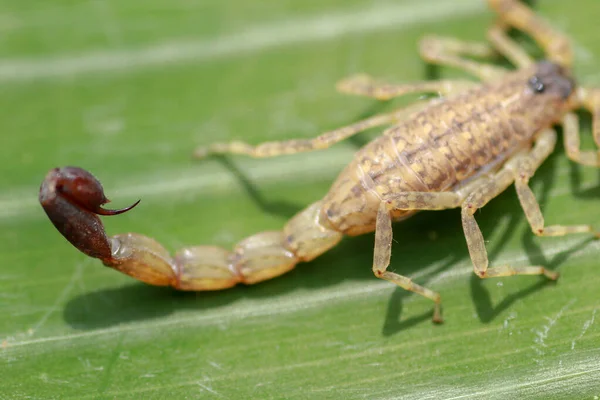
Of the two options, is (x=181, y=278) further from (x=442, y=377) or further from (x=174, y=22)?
(x=174, y=22)

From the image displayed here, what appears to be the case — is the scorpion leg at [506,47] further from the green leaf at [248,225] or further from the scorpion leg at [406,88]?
the scorpion leg at [406,88]

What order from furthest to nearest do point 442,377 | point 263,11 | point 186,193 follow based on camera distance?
point 263,11 < point 186,193 < point 442,377

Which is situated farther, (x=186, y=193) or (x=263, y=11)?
(x=263, y=11)

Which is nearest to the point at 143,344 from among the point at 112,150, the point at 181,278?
the point at 181,278

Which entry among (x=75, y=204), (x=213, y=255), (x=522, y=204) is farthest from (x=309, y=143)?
(x=75, y=204)

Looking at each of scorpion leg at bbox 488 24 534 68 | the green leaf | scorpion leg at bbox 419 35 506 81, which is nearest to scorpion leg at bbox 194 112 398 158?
the green leaf

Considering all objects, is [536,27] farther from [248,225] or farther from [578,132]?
[248,225]

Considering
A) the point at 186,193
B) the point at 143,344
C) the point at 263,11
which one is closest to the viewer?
the point at 143,344
